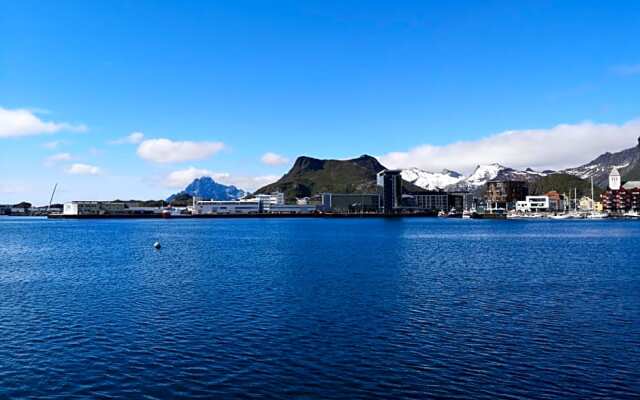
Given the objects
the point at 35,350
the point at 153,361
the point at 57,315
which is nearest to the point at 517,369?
the point at 153,361

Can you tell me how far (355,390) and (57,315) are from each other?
61.4ft

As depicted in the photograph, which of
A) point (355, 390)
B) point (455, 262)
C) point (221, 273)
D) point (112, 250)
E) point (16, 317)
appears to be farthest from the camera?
point (112, 250)

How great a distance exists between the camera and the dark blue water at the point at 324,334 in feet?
52.5

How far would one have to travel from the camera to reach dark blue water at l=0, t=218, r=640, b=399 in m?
16.0

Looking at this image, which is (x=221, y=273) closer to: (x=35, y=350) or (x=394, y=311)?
(x=394, y=311)

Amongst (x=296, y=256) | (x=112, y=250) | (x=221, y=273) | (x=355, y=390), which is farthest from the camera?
(x=112, y=250)

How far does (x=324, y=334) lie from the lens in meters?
22.2

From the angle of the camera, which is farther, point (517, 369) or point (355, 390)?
point (517, 369)

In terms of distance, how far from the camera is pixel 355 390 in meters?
15.5

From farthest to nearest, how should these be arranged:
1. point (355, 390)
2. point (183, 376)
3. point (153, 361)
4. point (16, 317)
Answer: point (16, 317) < point (153, 361) < point (183, 376) < point (355, 390)

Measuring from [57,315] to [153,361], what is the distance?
11.1 m

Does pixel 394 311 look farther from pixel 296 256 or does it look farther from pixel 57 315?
pixel 296 256

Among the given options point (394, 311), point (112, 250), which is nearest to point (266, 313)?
point (394, 311)

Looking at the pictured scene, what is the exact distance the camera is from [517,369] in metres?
17.2
